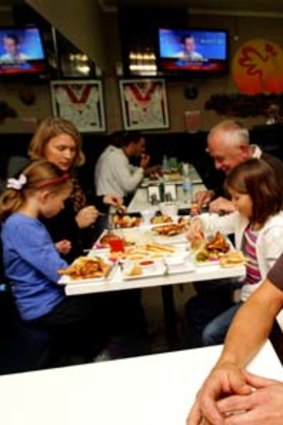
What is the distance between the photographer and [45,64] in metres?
4.91

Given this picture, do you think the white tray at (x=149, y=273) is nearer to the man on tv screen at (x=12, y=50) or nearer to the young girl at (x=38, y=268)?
the young girl at (x=38, y=268)

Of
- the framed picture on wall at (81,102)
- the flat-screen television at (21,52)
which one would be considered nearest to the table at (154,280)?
the flat-screen television at (21,52)

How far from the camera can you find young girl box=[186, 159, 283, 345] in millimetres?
1687

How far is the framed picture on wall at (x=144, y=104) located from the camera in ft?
17.9

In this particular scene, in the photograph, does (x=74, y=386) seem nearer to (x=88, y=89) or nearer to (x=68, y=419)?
(x=68, y=419)

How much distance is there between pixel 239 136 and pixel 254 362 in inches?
71.9

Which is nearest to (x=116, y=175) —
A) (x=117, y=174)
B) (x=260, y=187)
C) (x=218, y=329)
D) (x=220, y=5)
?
(x=117, y=174)

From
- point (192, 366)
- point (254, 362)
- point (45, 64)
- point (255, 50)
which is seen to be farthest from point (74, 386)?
point (255, 50)

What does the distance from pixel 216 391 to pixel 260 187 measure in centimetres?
117

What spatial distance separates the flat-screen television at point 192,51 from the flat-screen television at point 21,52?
1435 millimetres

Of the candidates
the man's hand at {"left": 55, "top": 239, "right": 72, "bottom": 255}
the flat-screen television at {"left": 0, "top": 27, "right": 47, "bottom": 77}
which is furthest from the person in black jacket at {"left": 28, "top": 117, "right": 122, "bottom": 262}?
the flat-screen television at {"left": 0, "top": 27, "right": 47, "bottom": 77}

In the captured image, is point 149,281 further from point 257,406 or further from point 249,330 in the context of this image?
point 257,406

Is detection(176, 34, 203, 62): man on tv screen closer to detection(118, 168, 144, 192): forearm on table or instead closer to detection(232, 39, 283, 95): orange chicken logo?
detection(232, 39, 283, 95): orange chicken logo

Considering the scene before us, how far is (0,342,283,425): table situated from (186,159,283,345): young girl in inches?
31.0
